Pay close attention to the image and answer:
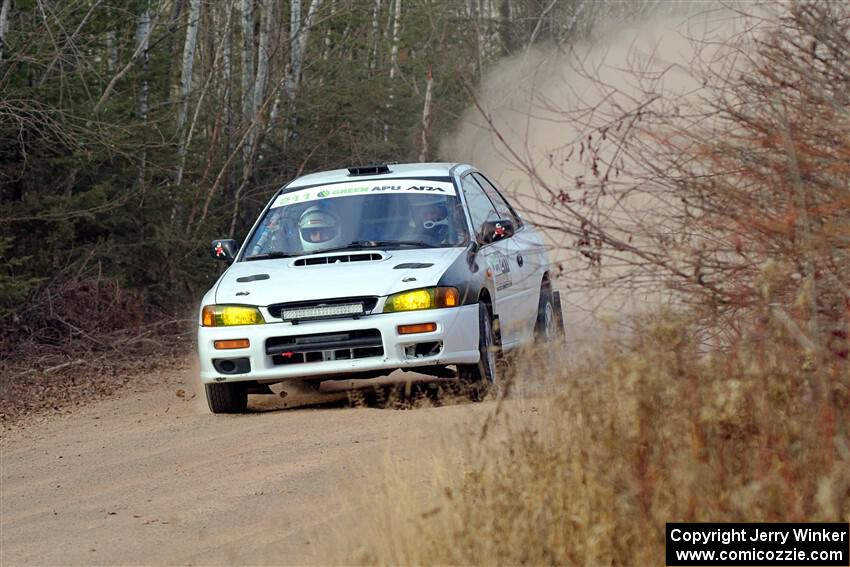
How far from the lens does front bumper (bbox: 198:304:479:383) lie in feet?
33.5

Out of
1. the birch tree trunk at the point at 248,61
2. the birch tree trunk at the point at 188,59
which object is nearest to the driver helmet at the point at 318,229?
the birch tree trunk at the point at 188,59

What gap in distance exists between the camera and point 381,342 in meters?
10.2

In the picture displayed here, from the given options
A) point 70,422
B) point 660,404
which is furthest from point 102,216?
point 660,404

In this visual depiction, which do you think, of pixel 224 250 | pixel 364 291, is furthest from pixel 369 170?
pixel 364 291

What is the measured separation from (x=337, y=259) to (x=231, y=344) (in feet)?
3.34

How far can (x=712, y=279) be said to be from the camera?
7238 millimetres

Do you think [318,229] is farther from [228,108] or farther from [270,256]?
[228,108]

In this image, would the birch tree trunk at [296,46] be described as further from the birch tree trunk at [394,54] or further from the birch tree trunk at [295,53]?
the birch tree trunk at [394,54]

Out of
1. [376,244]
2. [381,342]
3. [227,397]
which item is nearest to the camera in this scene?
[381,342]

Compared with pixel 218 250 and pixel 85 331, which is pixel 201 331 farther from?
pixel 85 331

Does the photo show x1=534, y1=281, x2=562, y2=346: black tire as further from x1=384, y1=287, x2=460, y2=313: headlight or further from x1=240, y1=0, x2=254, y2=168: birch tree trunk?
x1=240, y1=0, x2=254, y2=168: birch tree trunk

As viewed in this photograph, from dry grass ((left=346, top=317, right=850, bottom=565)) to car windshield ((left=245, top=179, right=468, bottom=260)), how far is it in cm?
506

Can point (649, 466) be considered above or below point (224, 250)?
above

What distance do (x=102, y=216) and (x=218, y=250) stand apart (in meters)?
7.01
